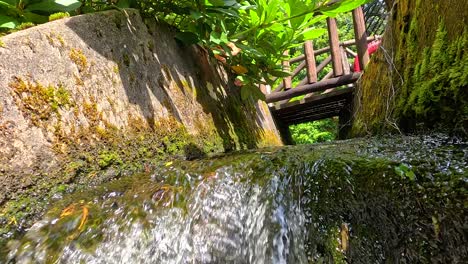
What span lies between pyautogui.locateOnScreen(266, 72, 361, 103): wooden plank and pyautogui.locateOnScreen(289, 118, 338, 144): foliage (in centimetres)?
588

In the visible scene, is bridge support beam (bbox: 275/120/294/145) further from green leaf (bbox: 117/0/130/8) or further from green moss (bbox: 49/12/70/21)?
green moss (bbox: 49/12/70/21)

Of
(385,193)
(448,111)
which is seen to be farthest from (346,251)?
(448,111)

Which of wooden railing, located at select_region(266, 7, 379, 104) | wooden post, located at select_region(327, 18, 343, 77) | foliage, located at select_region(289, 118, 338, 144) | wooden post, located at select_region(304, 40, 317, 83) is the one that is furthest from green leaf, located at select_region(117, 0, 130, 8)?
foliage, located at select_region(289, 118, 338, 144)

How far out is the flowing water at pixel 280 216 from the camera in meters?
1.08

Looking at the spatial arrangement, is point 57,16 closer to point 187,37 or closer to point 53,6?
point 53,6

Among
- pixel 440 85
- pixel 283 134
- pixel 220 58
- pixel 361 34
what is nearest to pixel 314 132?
pixel 283 134

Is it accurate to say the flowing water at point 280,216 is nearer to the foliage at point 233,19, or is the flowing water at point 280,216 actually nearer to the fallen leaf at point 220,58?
the foliage at point 233,19

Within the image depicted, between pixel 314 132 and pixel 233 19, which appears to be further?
pixel 314 132

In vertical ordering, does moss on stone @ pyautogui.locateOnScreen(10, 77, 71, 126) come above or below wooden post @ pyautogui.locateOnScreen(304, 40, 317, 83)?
above

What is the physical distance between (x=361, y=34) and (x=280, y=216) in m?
4.05

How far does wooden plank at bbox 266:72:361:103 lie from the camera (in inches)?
197

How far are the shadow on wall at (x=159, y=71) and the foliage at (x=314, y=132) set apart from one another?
8789mm

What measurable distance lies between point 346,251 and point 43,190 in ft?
3.53

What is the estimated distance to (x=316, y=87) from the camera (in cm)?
523
